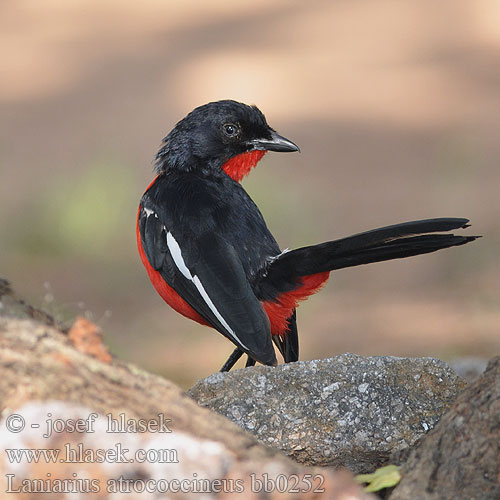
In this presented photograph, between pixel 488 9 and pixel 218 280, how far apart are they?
1053cm

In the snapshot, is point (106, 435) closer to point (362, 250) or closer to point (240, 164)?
point (362, 250)

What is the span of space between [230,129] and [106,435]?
2.46 meters

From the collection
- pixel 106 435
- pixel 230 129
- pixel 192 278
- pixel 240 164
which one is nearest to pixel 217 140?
pixel 230 129

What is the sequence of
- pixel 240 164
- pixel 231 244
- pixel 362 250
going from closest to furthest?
pixel 362 250 → pixel 231 244 → pixel 240 164

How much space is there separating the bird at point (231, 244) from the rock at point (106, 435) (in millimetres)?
1435

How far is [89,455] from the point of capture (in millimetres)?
1641

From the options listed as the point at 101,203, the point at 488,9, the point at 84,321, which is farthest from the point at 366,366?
the point at 488,9

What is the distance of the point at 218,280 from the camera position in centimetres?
345

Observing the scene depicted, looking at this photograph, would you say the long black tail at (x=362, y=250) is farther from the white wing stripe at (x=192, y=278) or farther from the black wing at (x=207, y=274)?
the white wing stripe at (x=192, y=278)

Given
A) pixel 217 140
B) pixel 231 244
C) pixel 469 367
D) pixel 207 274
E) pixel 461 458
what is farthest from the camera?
pixel 469 367

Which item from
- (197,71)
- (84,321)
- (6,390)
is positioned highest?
(197,71)

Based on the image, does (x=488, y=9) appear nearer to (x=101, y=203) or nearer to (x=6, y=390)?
(x=101, y=203)
